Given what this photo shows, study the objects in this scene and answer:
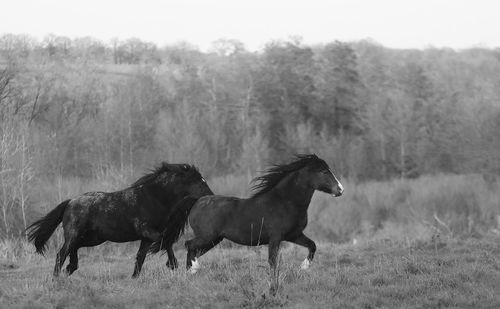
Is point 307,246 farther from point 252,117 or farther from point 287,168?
point 252,117

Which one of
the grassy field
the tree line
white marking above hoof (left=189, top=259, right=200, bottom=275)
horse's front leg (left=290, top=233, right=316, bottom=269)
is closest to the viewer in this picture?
the grassy field

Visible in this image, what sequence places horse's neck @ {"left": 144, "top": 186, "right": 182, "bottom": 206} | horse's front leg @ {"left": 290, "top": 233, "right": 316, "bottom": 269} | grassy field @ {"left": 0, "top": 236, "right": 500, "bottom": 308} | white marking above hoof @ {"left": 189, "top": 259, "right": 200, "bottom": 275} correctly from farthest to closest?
horse's neck @ {"left": 144, "top": 186, "right": 182, "bottom": 206}
horse's front leg @ {"left": 290, "top": 233, "right": 316, "bottom": 269}
white marking above hoof @ {"left": 189, "top": 259, "right": 200, "bottom": 275}
grassy field @ {"left": 0, "top": 236, "right": 500, "bottom": 308}

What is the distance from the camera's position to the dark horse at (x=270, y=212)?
911 cm

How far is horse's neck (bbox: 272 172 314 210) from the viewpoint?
9211mm

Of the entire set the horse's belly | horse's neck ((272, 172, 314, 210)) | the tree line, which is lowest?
the tree line

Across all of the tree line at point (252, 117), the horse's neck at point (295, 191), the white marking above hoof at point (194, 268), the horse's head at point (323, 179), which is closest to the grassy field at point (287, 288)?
the white marking above hoof at point (194, 268)

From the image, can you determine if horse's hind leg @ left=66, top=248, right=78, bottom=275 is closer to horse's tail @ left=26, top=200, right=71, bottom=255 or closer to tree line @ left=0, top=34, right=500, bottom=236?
horse's tail @ left=26, top=200, right=71, bottom=255

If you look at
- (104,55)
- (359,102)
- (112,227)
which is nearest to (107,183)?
(112,227)

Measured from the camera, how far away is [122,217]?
9.24 m

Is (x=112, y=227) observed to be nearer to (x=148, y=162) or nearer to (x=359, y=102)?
(x=148, y=162)

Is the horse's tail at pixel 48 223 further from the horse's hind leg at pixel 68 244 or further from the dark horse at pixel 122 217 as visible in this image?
the horse's hind leg at pixel 68 244

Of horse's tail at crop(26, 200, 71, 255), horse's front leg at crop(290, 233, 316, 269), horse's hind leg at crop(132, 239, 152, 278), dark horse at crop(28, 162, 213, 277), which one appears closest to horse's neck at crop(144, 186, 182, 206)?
dark horse at crop(28, 162, 213, 277)

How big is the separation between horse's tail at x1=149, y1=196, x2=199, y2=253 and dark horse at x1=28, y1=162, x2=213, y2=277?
0.02m

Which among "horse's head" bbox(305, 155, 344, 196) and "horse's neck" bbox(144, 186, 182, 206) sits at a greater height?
"horse's head" bbox(305, 155, 344, 196)
